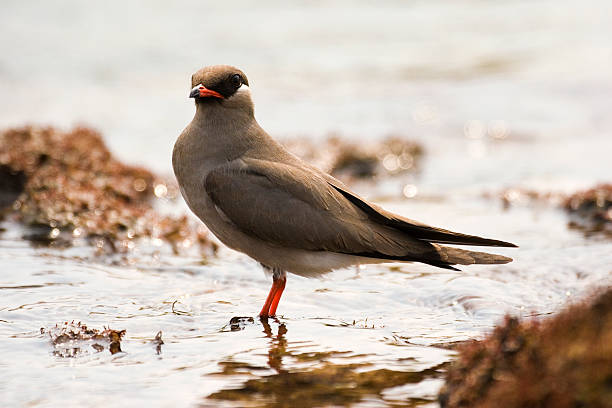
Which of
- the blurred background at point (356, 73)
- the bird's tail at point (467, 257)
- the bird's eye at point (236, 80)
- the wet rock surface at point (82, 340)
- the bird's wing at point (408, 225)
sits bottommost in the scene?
the wet rock surface at point (82, 340)

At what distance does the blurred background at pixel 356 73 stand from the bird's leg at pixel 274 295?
5154 millimetres

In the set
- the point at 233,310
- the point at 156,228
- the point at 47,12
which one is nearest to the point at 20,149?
the point at 156,228

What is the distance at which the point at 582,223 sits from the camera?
29.8ft

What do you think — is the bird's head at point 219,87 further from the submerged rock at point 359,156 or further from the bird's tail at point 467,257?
the submerged rock at point 359,156

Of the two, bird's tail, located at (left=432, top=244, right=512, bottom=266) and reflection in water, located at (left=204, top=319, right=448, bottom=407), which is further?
bird's tail, located at (left=432, top=244, right=512, bottom=266)

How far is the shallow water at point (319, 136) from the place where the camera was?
5062 mm

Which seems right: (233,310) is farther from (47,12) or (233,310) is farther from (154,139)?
(47,12)

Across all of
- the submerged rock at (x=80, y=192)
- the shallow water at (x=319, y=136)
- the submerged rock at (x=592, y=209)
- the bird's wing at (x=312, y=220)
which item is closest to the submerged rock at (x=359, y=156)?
the shallow water at (x=319, y=136)

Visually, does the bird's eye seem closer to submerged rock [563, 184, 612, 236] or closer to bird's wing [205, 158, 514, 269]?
bird's wing [205, 158, 514, 269]

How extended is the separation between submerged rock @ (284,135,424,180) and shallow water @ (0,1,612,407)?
16.4 inches

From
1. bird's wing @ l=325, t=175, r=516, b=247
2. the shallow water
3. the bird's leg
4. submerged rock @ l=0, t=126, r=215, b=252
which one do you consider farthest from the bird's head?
submerged rock @ l=0, t=126, r=215, b=252

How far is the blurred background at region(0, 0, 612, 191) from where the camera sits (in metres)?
13.8

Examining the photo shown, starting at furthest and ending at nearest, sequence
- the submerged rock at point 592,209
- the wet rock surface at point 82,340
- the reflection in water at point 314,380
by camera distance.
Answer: the submerged rock at point 592,209, the wet rock surface at point 82,340, the reflection in water at point 314,380

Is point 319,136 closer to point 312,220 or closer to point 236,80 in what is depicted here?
point 236,80
